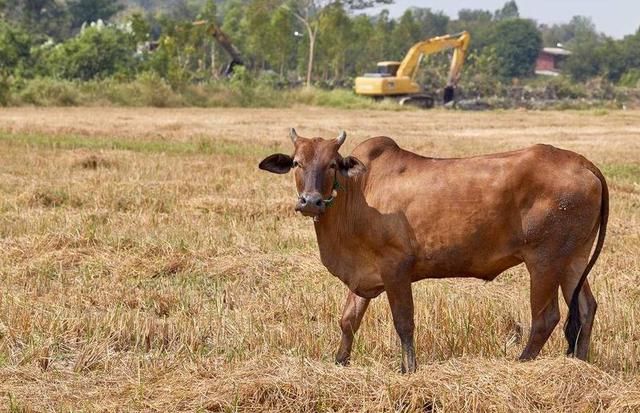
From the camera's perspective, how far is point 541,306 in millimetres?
6609

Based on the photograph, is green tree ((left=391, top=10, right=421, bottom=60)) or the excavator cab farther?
green tree ((left=391, top=10, right=421, bottom=60))

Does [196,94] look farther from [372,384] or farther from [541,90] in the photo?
[372,384]

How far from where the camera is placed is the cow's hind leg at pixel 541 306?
657 cm

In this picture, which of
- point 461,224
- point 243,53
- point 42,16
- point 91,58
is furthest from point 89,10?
point 461,224

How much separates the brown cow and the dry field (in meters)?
0.43

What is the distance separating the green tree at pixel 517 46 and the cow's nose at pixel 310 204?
114 metres

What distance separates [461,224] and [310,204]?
1.04 metres

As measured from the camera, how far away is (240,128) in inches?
1076

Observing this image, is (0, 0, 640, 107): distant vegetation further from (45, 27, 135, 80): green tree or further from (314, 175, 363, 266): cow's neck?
(314, 175, 363, 266): cow's neck

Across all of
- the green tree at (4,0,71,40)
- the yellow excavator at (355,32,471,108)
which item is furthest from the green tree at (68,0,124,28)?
the yellow excavator at (355,32,471,108)

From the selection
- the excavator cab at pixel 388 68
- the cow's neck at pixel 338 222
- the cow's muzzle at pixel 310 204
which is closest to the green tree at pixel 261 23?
the excavator cab at pixel 388 68

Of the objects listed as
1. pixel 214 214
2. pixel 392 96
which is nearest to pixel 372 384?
pixel 214 214

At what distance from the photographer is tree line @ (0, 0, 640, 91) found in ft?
155

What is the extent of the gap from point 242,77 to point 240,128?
20.8 meters
